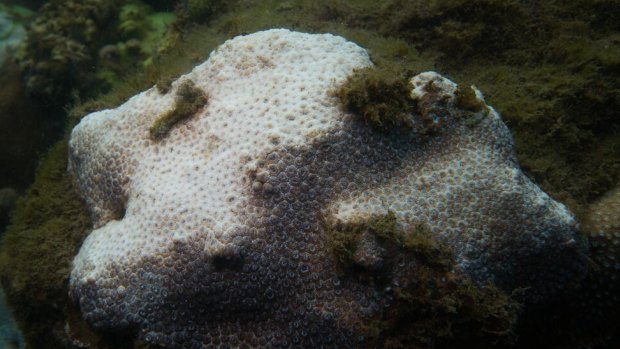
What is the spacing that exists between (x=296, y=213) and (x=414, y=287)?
3.63 feet

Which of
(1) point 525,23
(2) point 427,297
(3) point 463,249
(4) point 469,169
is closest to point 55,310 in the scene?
(2) point 427,297

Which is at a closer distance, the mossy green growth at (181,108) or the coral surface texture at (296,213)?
the coral surface texture at (296,213)

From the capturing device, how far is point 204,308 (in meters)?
2.93

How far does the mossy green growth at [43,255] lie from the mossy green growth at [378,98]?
3074 mm

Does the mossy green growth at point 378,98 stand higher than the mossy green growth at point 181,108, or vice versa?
the mossy green growth at point 378,98

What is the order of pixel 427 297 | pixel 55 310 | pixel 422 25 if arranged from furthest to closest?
pixel 422 25, pixel 55 310, pixel 427 297

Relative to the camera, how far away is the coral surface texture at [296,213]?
289 cm

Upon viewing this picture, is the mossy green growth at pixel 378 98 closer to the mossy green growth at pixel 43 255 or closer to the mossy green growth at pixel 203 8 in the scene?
the mossy green growth at pixel 43 255

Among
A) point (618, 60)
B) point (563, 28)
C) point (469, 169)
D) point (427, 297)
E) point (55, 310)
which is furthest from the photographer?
point (563, 28)

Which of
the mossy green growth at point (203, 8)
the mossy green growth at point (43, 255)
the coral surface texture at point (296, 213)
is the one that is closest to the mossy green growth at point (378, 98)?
the coral surface texture at point (296, 213)

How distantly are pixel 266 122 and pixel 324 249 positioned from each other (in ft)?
3.89

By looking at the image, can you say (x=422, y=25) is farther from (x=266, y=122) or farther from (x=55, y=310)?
(x=55, y=310)

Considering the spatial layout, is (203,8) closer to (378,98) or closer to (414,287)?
(378,98)

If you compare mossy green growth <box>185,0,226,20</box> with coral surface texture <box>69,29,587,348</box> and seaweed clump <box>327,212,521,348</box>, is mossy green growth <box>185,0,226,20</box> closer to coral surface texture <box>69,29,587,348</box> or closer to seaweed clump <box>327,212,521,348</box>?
coral surface texture <box>69,29,587,348</box>
